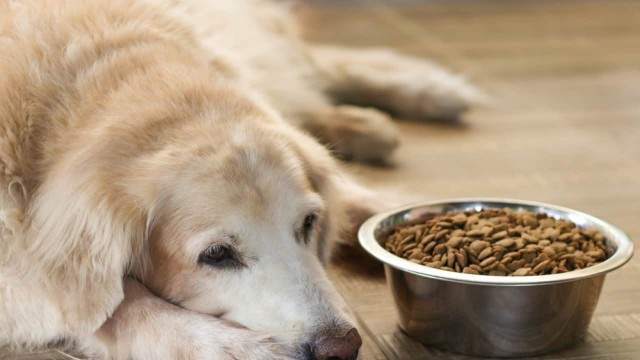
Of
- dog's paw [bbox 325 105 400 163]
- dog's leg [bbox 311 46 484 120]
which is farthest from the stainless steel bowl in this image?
dog's leg [bbox 311 46 484 120]

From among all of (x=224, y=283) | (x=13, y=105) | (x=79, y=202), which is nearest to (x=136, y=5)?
(x=13, y=105)

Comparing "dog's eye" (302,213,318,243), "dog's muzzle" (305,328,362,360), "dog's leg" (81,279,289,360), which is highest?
"dog's eye" (302,213,318,243)

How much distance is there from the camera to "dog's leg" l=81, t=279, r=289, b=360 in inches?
75.7

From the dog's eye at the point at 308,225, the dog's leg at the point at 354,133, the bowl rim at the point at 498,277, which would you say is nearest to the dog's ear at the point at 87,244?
the dog's eye at the point at 308,225

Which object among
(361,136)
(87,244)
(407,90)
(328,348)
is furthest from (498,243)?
(407,90)

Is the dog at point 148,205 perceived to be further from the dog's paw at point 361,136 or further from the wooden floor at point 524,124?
the dog's paw at point 361,136

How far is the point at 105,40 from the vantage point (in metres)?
2.25

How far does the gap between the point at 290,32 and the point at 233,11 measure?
1.46 ft

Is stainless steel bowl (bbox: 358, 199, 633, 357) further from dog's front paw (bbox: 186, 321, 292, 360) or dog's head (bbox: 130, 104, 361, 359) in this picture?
dog's front paw (bbox: 186, 321, 292, 360)

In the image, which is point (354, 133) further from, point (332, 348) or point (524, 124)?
point (332, 348)

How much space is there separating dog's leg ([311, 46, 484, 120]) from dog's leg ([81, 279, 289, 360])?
1.91 meters

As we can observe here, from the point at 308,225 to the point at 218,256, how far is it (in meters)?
0.23

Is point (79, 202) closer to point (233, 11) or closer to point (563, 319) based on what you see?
point (563, 319)

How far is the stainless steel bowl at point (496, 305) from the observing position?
2.03 meters
